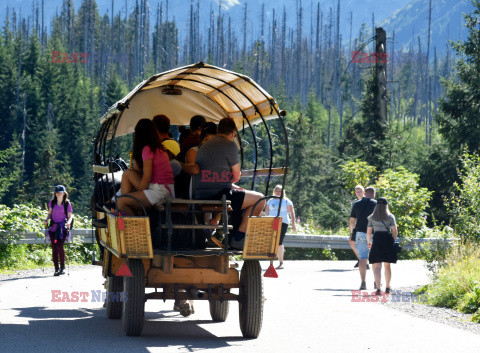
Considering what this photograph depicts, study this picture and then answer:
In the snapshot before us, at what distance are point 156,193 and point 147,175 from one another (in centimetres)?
23

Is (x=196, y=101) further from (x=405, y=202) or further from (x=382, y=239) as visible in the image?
(x=405, y=202)

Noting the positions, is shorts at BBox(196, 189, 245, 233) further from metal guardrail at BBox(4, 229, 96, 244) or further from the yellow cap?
metal guardrail at BBox(4, 229, 96, 244)

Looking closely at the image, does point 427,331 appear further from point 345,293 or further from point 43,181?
point 43,181

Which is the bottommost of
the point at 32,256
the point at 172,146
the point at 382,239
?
the point at 32,256

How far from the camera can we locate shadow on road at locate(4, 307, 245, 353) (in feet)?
30.4

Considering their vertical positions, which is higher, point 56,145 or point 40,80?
point 40,80

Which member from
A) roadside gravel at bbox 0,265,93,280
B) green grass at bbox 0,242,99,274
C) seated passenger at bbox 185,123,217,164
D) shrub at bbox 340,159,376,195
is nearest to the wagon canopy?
seated passenger at bbox 185,123,217,164

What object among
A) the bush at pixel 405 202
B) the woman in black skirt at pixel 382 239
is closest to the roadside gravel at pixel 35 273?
the woman in black skirt at pixel 382 239

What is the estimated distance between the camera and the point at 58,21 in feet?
474

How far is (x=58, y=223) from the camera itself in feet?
60.1

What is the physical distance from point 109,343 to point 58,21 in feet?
461

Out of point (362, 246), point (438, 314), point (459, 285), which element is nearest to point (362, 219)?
point (362, 246)

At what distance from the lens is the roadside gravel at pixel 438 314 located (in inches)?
471

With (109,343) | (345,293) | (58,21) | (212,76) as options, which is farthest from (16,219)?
(58,21)
